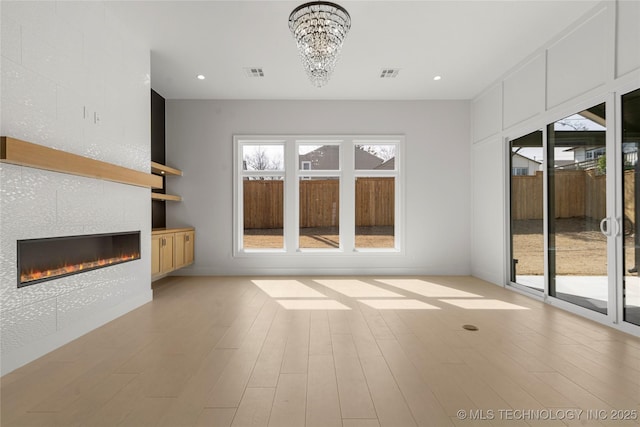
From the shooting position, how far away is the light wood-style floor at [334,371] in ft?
5.41

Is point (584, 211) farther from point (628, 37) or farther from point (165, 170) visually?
point (165, 170)

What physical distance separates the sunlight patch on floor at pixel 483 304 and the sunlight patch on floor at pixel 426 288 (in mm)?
232

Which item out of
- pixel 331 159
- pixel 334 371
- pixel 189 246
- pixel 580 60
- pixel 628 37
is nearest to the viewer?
pixel 334 371

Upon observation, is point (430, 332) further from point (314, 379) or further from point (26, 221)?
point (26, 221)

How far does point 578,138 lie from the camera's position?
340cm

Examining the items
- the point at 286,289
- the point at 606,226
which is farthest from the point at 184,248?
the point at 606,226

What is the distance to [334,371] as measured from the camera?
6.95ft

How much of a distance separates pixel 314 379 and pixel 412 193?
4.26 meters

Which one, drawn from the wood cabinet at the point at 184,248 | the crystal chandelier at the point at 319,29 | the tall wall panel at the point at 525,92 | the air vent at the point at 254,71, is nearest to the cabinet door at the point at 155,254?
the wood cabinet at the point at 184,248

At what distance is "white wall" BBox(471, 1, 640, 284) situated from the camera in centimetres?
288

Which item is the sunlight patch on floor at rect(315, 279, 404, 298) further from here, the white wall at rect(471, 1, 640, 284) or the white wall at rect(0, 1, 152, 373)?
the white wall at rect(0, 1, 152, 373)

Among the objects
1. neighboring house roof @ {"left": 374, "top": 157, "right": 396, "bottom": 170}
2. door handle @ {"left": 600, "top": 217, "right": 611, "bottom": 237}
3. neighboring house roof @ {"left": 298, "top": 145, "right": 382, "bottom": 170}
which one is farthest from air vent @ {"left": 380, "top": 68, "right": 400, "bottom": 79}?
door handle @ {"left": 600, "top": 217, "right": 611, "bottom": 237}

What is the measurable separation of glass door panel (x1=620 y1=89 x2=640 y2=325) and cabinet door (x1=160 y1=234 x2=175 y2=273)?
5.12m

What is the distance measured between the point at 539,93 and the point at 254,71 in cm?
364
